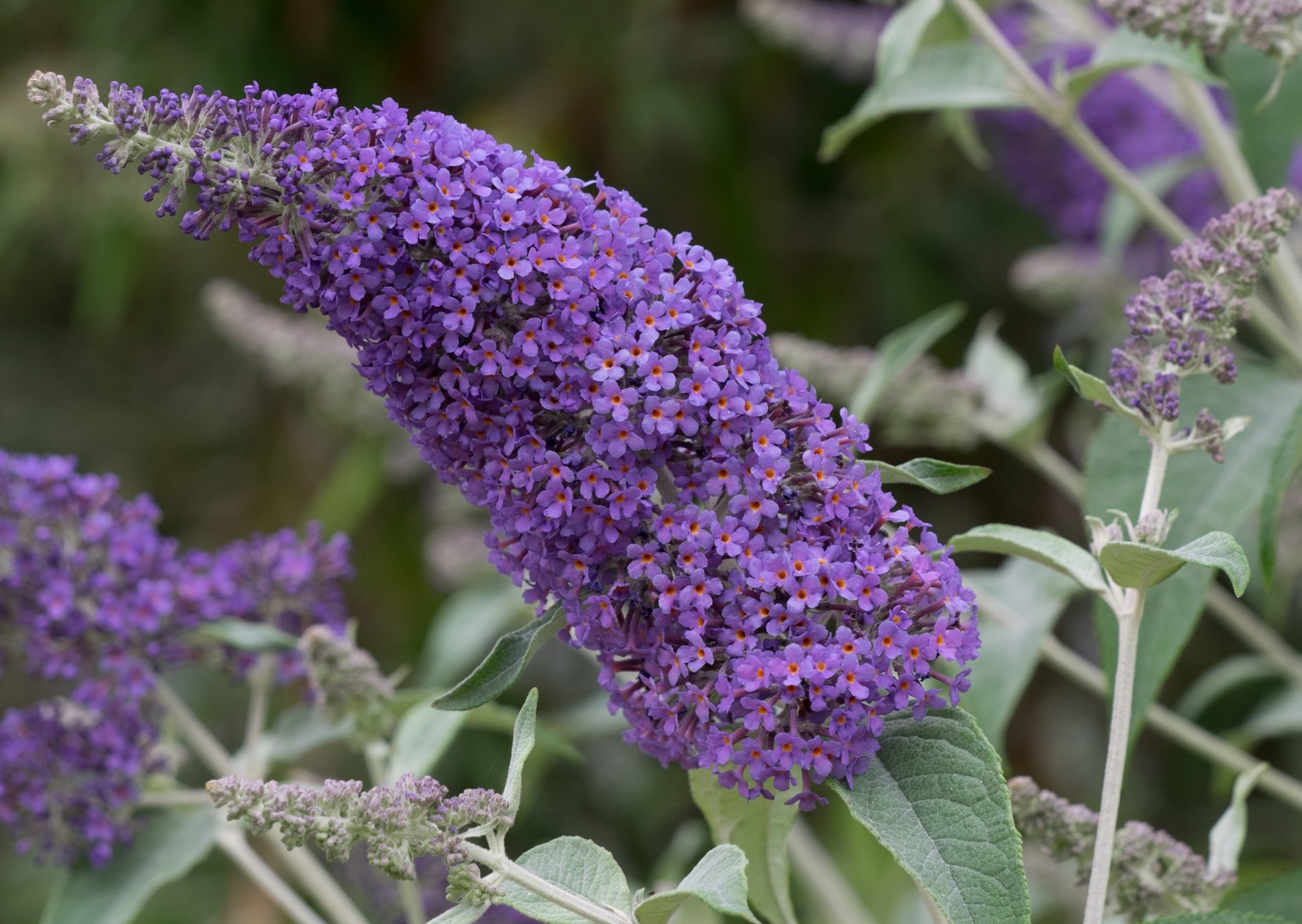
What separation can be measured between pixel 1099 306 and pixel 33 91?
161 centimetres

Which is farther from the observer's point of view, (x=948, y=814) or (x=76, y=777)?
(x=76, y=777)

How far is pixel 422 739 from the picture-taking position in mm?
1258

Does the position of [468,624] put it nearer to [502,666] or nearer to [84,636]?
[84,636]

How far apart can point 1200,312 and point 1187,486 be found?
35 cm

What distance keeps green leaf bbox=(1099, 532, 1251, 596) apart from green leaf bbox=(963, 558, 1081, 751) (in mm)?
371

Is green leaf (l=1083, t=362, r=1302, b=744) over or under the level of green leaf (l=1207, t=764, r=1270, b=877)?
over

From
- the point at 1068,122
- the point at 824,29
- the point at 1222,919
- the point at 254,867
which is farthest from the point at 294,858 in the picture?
the point at 824,29

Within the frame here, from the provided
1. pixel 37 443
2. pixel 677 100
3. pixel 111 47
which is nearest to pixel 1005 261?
pixel 677 100

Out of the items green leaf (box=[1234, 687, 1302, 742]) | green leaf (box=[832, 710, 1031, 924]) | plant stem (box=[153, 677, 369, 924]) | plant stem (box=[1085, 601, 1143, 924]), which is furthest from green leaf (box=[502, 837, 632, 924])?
green leaf (box=[1234, 687, 1302, 742])

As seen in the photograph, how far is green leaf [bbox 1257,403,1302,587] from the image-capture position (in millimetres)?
1088

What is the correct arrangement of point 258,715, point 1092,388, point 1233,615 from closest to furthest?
1. point 1092,388
2. point 258,715
3. point 1233,615

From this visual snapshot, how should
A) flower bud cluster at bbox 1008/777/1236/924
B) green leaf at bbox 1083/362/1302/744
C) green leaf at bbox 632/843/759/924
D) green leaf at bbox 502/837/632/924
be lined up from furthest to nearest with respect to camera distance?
green leaf at bbox 1083/362/1302/744 → flower bud cluster at bbox 1008/777/1236/924 → green leaf at bbox 502/837/632/924 → green leaf at bbox 632/843/759/924

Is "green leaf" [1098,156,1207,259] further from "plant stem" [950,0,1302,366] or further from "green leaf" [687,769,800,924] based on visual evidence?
"green leaf" [687,769,800,924]

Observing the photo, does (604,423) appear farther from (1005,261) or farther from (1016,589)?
(1005,261)
